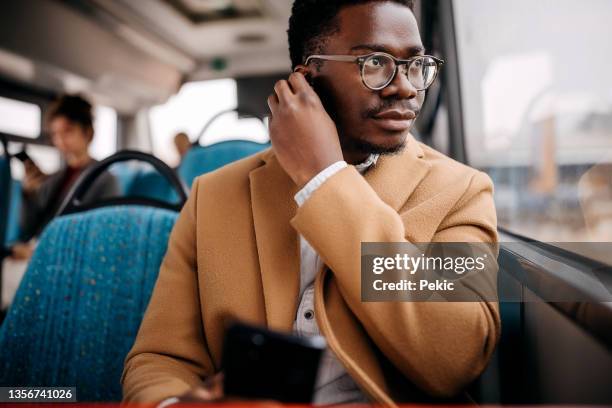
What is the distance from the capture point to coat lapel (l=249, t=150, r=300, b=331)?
24.2 inches

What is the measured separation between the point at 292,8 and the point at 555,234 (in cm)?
60

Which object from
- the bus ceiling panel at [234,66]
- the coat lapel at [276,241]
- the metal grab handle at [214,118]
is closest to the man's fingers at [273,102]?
the coat lapel at [276,241]

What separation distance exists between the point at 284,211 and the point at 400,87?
0.81 feet

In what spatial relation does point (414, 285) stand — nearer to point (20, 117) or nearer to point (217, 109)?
point (217, 109)

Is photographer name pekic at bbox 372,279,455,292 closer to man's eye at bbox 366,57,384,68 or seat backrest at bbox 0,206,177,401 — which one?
man's eye at bbox 366,57,384,68

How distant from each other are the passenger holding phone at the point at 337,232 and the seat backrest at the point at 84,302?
0.22 m

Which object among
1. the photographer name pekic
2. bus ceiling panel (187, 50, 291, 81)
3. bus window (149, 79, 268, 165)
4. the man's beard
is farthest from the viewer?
bus window (149, 79, 268, 165)

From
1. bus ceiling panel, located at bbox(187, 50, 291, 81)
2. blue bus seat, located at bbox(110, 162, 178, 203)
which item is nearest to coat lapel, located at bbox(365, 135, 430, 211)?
bus ceiling panel, located at bbox(187, 50, 291, 81)

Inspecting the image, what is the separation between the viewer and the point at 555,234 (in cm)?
75

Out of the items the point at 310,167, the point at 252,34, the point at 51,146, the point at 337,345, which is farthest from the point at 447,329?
the point at 51,146

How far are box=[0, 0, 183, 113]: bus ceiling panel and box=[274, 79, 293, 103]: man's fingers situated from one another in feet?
5.43

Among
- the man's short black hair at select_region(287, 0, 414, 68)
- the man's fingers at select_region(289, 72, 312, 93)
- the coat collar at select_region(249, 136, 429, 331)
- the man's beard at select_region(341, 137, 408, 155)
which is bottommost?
the coat collar at select_region(249, 136, 429, 331)

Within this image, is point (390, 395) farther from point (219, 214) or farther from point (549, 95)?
point (549, 95)

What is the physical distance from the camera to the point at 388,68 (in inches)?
24.3
